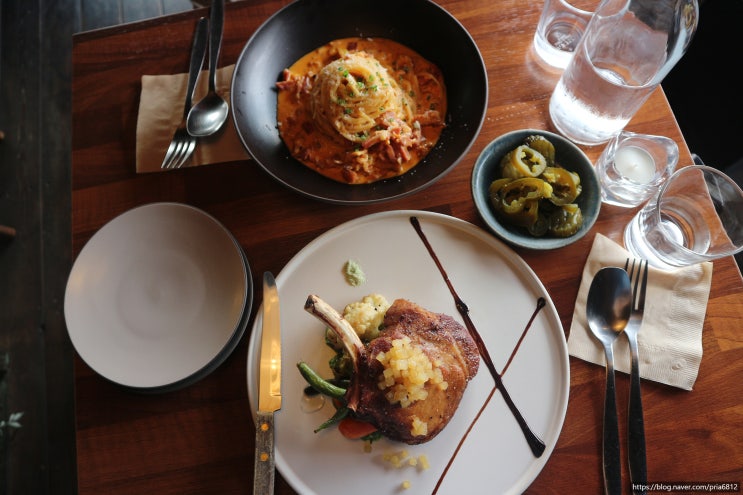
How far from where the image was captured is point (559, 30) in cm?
197


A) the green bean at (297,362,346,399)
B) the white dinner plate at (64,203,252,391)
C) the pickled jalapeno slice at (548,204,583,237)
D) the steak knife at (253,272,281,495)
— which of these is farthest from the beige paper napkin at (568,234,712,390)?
the white dinner plate at (64,203,252,391)

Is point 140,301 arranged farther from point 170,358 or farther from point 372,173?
point 372,173

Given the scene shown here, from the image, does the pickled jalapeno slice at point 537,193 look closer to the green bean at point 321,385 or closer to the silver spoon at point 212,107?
the green bean at point 321,385

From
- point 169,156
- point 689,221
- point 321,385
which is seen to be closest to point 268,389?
point 321,385

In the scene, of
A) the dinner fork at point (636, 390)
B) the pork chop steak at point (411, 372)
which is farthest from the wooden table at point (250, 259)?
the pork chop steak at point (411, 372)

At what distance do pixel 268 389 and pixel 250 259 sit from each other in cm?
48

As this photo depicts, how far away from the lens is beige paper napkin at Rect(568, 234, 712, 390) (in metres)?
1.55

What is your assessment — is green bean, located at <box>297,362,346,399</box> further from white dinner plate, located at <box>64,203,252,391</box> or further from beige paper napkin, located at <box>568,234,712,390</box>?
beige paper napkin, located at <box>568,234,712,390</box>

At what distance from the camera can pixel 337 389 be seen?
4.84ft

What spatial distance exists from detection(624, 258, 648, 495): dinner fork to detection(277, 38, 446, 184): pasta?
0.86m

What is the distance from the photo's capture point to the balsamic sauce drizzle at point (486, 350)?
1.47m

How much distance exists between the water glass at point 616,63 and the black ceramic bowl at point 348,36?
1.11 ft

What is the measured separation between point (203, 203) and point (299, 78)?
635 mm

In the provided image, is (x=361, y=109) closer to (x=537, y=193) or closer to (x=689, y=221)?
(x=537, y=193)
